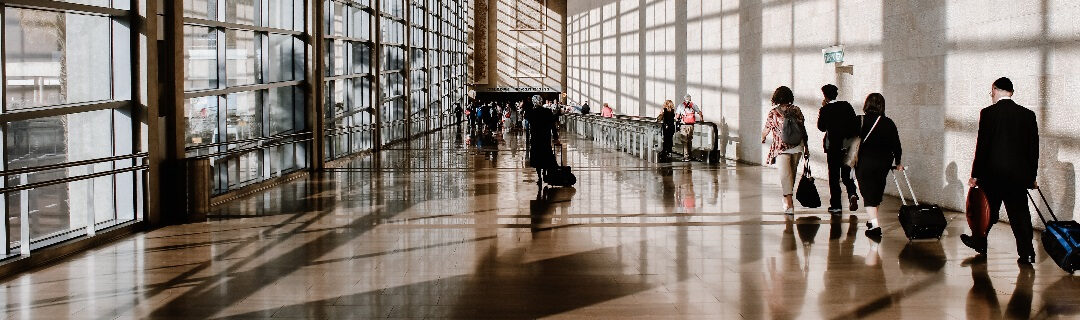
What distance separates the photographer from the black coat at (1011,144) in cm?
764

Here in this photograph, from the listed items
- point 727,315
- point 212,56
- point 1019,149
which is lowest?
point 727,315

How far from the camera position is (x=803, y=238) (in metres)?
9.45

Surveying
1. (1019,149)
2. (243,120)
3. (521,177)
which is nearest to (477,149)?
(521,177)

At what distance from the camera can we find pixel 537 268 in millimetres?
7859

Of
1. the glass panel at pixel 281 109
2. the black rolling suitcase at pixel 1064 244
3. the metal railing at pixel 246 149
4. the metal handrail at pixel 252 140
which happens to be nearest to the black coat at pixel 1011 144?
the black rolling suitcase at pixel 1064 244

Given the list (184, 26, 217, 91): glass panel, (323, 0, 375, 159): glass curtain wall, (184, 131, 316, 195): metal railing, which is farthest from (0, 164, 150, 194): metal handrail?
(323, 0, 375, 159): glass curtain wall

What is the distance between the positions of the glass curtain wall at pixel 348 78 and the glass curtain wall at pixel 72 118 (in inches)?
364

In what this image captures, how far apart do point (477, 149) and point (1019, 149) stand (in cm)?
1925

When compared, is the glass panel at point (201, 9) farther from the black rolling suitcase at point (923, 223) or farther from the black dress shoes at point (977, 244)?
the black dress shoes at point (977, 244)

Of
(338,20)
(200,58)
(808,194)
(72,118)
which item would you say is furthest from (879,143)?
(338,20)

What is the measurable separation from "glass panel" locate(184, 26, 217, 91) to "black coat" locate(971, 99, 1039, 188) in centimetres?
876

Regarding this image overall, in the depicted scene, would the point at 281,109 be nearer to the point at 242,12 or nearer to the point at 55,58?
the point at 242,12

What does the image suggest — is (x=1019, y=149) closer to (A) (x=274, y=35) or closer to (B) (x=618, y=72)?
(A) (x=274, y=35)

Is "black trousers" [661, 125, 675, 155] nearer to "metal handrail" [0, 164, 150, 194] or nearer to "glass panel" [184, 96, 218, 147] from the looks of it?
"glass panel" [184, 96, 218, 147]
